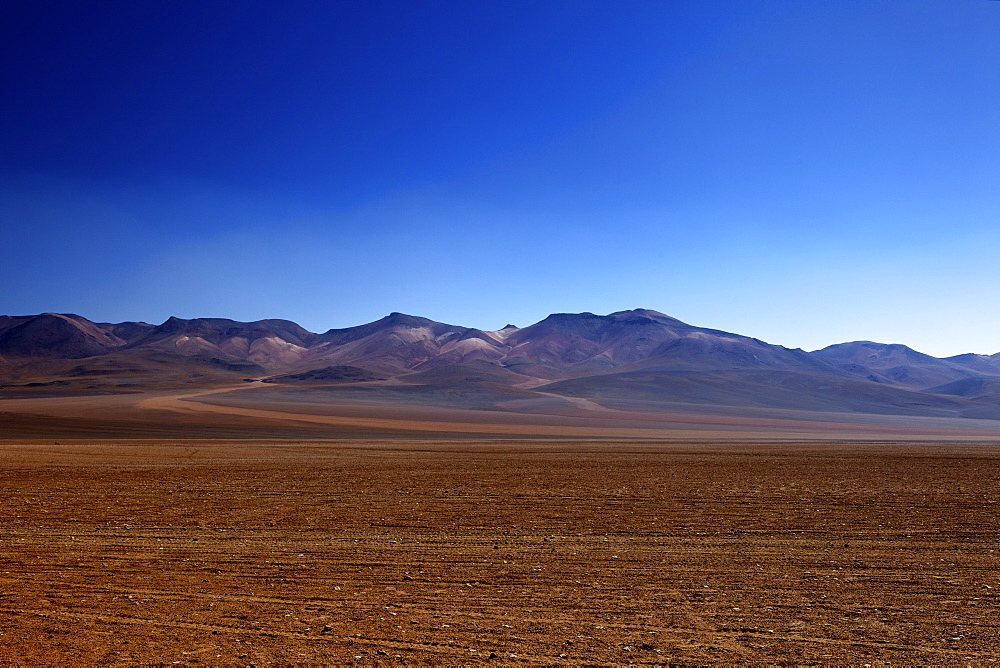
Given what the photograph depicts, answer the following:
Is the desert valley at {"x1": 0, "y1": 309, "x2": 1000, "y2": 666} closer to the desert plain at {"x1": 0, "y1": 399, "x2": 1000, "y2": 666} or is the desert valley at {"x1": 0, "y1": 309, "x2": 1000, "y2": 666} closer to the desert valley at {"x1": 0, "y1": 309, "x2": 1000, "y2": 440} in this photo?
the desert plain at {"x1": 0, "y1": 399, "x2": 1000, "y2": 666}

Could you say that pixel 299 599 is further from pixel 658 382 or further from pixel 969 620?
pixel 658 382

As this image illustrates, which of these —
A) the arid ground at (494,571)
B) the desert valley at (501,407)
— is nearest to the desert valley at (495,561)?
the arid ground at (494,571)

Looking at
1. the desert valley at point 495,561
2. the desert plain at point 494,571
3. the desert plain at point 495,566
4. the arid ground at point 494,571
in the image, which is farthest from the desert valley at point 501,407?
the desert plain at point 494,571

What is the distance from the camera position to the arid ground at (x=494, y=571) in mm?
7125

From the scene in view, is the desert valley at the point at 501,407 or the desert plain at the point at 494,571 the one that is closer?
the desert plain at the point at 494,571

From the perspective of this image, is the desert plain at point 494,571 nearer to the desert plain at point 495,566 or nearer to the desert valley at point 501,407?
the desert plain at point 495,566

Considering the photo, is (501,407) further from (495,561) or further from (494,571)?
(494,571)

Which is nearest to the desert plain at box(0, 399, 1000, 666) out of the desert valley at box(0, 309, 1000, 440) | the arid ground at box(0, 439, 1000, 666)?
the arid ground at box(0, 439, 1000, 666)

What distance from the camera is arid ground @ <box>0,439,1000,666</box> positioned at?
712cm

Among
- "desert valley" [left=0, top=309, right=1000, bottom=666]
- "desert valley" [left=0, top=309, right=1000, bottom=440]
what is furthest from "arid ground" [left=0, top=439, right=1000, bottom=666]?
"desert valley" [left=0, top=309, right=1000, bottom=440]

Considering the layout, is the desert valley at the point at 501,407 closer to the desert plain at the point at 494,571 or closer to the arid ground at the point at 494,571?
the arid ground at the point at 494,571

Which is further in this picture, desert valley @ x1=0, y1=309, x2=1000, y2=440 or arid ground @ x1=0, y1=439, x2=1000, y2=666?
desert valley @ x1=0, y1=309, x2=1000, y2=440

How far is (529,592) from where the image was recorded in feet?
30.1

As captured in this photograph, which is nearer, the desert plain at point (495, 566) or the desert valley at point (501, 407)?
the desert plain at point (495, 566)
